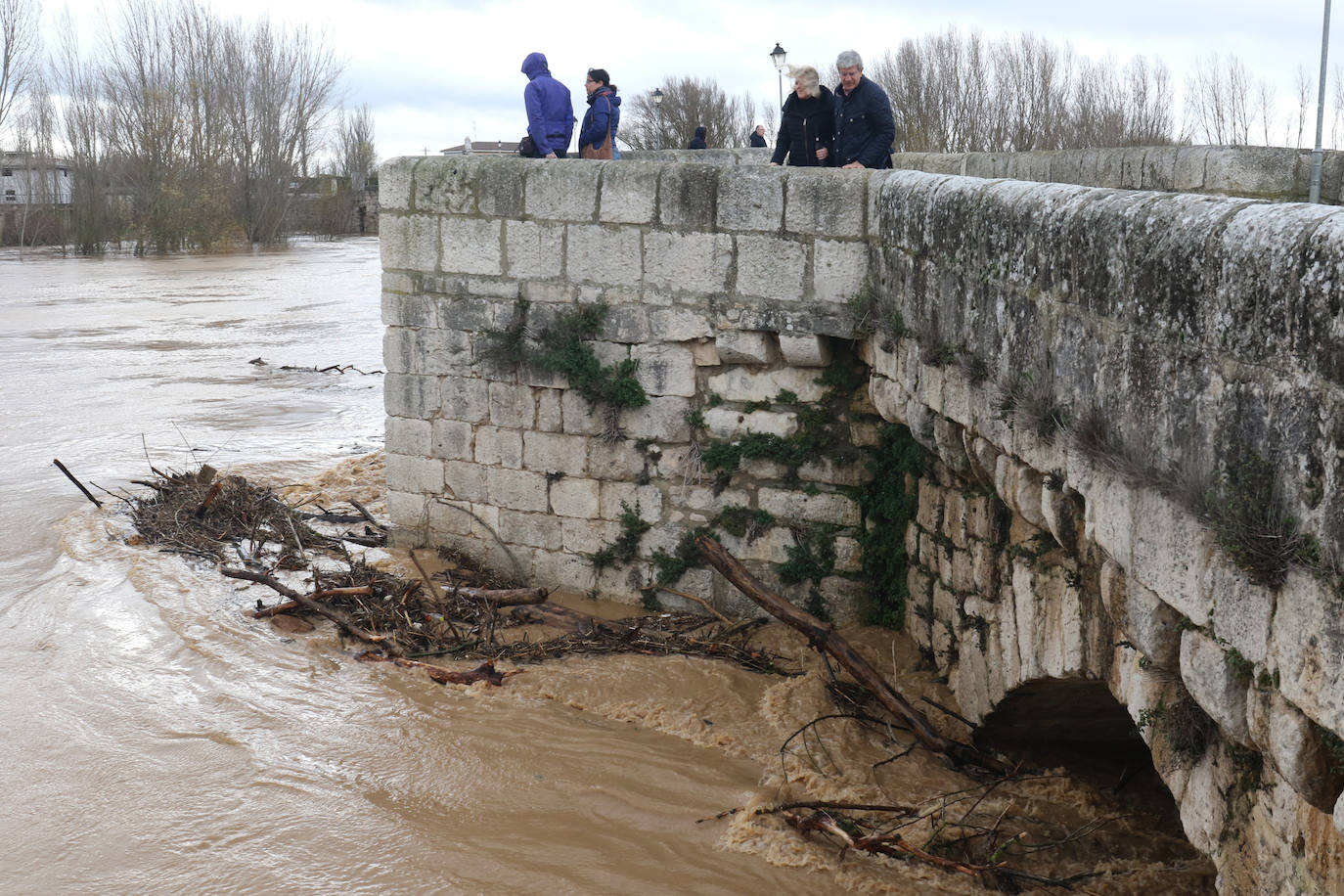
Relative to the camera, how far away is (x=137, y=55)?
42.6 metres

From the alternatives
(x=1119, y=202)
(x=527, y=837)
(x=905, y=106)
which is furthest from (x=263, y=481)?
(x=905, y=106)

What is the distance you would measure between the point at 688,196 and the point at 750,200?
341 mm

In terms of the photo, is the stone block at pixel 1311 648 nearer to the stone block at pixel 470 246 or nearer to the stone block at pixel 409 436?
the stone block at pixel 470 246

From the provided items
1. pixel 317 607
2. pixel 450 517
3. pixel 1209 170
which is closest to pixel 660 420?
pixel 450 517

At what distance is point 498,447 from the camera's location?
6.96 metres

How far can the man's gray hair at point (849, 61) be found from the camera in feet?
21.5

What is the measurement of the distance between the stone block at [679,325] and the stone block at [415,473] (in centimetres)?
171

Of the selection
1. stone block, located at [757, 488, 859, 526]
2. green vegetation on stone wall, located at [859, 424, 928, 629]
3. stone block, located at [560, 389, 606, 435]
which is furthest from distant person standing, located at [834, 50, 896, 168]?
stone block, located at [560, 389, 606, 435]

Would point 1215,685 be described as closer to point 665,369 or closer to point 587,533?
point 665,369

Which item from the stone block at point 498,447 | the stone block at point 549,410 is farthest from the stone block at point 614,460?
the stone block at point 498,447

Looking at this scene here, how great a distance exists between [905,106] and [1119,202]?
81.9ft

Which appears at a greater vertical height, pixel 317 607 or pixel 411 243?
pixel 411 243

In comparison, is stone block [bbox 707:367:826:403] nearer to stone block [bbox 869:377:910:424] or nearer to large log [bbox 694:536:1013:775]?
stone block [bbox 869:377:910:424]

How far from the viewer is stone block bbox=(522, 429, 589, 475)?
6.71 m
